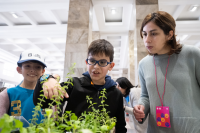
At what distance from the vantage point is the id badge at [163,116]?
1118 millimetres

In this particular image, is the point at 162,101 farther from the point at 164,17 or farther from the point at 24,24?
the point at 24,24

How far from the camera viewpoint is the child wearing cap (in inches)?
53.6

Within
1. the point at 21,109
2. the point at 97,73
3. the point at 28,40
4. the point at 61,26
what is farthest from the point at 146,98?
the point at 28,40

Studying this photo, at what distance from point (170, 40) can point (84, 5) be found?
162 inches

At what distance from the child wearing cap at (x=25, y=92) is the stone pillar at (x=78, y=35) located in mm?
2749

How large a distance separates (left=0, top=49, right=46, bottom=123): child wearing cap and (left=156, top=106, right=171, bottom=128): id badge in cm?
114

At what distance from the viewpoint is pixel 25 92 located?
1499 mm

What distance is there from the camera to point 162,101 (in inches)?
46.7

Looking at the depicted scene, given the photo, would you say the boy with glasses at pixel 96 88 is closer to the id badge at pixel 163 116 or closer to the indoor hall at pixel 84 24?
the id badge at pixel 163 116

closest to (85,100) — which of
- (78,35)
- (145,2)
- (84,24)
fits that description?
(78,35)

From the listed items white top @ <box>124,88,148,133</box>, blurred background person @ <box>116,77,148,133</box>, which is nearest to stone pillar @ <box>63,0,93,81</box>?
blurred background person @ <box>116,77,148,133</box>

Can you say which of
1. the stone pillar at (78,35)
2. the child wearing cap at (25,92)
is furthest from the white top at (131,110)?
the stone pillar at (78,35)

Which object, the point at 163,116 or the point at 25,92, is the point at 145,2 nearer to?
the point at 163,116

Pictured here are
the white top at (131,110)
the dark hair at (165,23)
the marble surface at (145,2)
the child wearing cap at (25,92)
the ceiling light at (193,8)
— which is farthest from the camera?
the ceiling light at (193,8)
